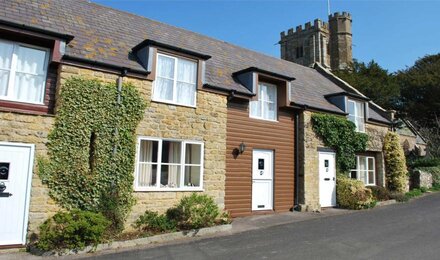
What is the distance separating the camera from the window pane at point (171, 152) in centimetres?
1195

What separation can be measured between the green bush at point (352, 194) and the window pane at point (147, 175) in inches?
377

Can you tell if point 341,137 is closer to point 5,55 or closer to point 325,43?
point 5,55

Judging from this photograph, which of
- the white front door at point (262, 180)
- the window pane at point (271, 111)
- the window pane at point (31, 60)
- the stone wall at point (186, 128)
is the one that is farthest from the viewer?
the window pane at point (271, 111)

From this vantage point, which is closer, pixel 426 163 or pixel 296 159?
pixel 296 159

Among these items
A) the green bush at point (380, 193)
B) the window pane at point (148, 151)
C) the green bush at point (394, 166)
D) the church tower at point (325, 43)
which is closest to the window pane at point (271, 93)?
the window pane at point (148, 151)

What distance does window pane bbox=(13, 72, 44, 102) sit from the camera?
988cm

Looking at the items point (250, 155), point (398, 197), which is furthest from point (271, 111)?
point (398, 197)

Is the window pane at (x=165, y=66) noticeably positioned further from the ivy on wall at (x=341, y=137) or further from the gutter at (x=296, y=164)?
the ivy on wall at (x=341, y=137)

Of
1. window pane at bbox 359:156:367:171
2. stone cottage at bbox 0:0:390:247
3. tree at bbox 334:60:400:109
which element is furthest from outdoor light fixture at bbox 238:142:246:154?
tree at bbox 334:60:400:109

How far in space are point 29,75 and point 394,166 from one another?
60.9 feet

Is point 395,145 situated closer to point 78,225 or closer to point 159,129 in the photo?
point 159,129

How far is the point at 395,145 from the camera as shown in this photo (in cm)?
2033

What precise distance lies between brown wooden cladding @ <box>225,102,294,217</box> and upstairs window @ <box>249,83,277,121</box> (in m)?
0.33

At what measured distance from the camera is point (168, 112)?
11836 mm
